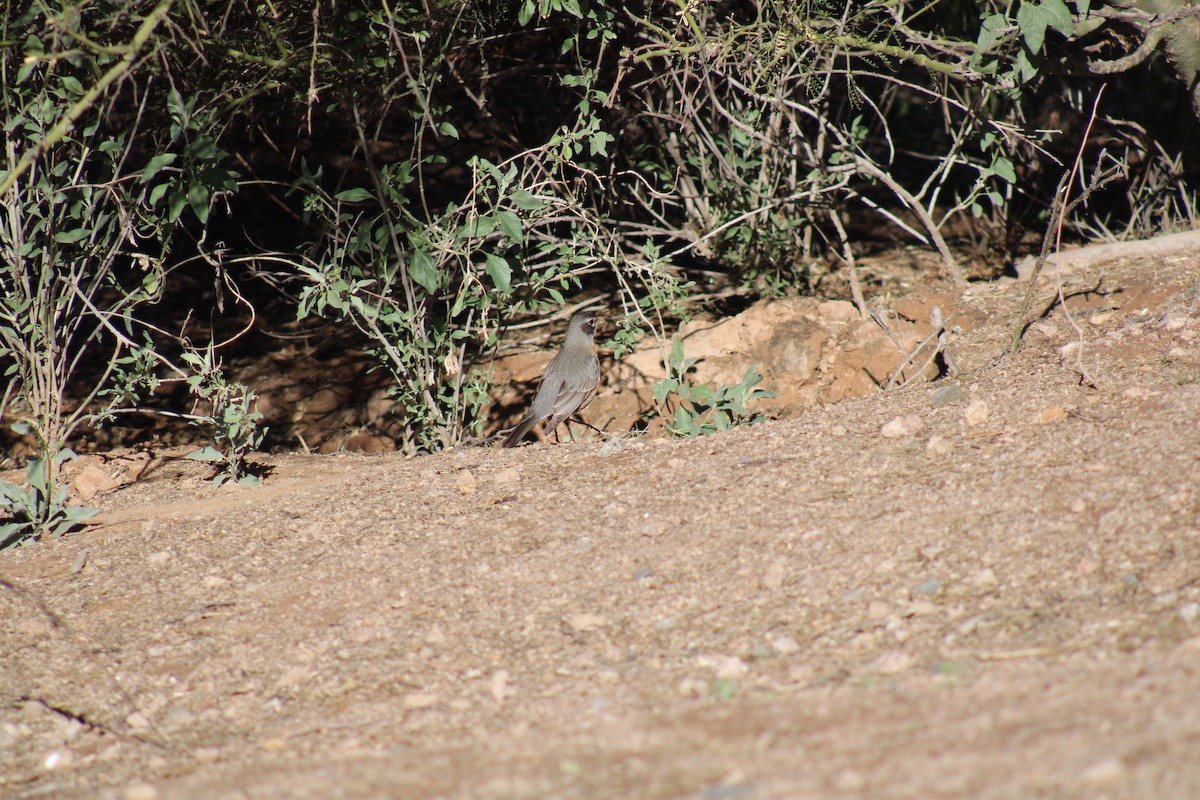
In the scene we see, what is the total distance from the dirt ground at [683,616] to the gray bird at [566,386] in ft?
4.88

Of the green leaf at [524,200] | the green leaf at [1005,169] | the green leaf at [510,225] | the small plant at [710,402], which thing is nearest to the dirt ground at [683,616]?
the small plant at [710,402]

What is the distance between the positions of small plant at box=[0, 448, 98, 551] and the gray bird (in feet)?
7.82

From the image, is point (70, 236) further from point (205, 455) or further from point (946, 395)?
point (946, 395)

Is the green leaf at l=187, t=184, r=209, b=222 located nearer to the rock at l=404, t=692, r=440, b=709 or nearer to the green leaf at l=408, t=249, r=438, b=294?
the green leaf at l=408, t=249, r=438, b=294

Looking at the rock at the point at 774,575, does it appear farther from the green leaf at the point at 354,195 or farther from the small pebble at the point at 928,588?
the green leaf at the point at 354,195

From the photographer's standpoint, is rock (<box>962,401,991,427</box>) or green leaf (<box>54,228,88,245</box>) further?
green leaf (<box>54,228,88,245</box>)

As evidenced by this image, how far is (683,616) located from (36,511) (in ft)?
9.00

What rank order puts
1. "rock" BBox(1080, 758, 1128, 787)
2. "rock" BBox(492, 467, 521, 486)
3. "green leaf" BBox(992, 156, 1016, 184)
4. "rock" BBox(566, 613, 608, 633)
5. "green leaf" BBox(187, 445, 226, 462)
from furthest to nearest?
"green leaf" BBox(992, 156, 1016, 184)
"green leaf" BBox(187, 445, 226, 462)
"rock" BBox(492, 467, 521, 486)
"rock" BBox(566, 613, 608, 633)
"rock" BBox(1080, 758, 1128, 787)

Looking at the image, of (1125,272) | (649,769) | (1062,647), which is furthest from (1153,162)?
(649,769)

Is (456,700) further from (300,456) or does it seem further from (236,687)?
(300,456)

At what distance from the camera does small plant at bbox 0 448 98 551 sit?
410 centimetres

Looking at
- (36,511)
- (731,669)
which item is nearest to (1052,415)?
(731,669)

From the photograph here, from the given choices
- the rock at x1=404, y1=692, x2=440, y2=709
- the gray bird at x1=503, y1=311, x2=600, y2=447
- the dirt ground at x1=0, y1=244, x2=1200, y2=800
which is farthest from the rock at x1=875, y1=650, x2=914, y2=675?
the gray bird at x1=503, y1=311, x2=600, y2=447

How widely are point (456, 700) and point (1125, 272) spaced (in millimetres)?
4575
